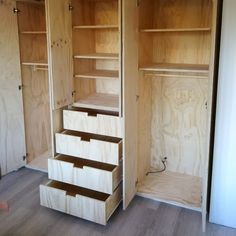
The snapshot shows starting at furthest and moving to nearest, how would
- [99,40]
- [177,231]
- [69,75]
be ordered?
1. [99,40]
2. [69,75]
3. [177,231]

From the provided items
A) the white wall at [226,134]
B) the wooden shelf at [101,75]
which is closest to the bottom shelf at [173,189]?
the white wall at [226,134]

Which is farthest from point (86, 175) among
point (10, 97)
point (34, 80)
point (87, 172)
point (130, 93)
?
point (34, 80)

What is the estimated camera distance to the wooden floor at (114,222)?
2.31 metres

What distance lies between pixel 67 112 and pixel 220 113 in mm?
1282

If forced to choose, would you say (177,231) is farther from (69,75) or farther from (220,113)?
(69,75)

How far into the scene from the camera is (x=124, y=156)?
2438 millimetres

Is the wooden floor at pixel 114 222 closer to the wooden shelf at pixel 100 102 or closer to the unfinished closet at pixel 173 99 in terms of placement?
the unfinished closet at pixel 173 99

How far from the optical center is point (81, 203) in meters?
2.37

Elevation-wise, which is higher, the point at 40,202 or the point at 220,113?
the point at 220,113

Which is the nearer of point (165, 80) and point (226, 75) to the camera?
point (226, 75)

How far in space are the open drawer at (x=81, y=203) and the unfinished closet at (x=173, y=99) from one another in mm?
485

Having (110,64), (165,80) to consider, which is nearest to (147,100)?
Result: (165,80)

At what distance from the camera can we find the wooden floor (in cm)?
231

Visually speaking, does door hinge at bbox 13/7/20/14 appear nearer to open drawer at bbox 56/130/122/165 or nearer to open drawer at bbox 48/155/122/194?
open drawer at bbox 56/130/122/165
